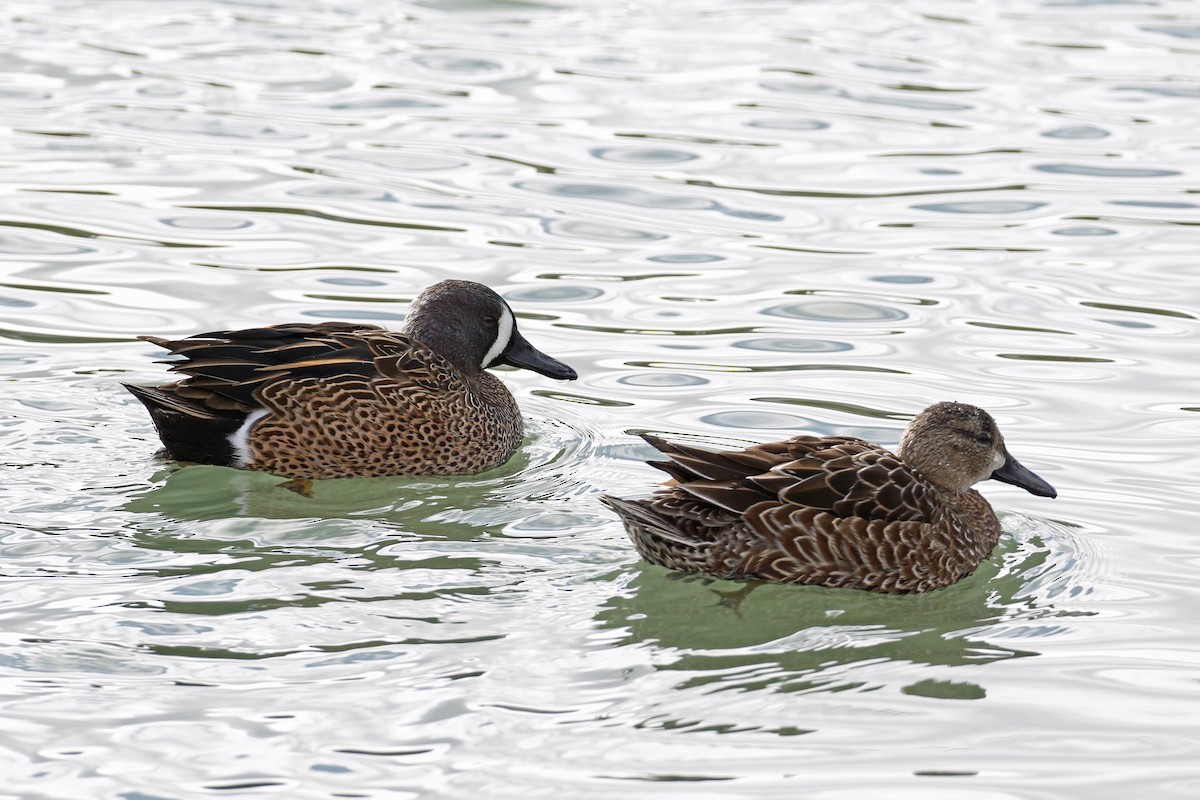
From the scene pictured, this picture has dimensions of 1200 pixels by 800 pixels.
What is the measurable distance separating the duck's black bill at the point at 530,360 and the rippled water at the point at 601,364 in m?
0.35

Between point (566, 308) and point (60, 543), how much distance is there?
5.07m

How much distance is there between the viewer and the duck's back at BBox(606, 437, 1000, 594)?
7957mm

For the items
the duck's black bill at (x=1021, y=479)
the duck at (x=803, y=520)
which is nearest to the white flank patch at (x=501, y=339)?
the duck at (x=803, y=520)

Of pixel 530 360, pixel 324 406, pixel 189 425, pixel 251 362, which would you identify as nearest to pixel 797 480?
pixel 324 406

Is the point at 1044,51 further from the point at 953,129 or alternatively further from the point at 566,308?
the point at 566,308

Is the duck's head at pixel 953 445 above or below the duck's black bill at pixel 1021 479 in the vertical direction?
above

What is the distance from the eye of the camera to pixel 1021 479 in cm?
880

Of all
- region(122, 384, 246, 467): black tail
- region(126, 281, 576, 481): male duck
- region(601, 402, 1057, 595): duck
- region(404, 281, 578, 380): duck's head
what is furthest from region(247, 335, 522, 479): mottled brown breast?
region(601, 402, 1057, 595): duck

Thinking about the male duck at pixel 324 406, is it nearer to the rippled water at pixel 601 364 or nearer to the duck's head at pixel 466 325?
the rippled water at pixel 601 364

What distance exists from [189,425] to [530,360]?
7.28ft

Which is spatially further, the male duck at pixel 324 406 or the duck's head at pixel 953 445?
the male duck at pixel 324 406

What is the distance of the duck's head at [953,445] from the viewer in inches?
338

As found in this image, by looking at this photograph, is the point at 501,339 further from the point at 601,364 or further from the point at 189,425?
the point at 189,425

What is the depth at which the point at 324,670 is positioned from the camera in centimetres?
693
